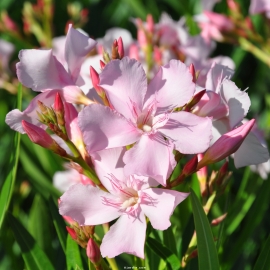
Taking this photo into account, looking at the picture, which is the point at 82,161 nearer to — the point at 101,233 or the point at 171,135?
the point at 171,135

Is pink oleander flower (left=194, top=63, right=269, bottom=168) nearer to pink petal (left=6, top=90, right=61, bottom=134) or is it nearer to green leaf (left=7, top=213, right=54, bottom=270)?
pink petal (left=6, top=90, right=61, bottom=134)

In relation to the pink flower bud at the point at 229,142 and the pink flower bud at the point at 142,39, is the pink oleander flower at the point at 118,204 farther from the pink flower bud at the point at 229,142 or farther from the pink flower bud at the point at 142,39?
the pink flower bud at the point at 142,39

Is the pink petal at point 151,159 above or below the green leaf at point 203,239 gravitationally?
above

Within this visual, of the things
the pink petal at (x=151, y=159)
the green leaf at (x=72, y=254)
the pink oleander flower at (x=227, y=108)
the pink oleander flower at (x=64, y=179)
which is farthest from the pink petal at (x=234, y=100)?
the pink oleander flower at (x=64, y=179)

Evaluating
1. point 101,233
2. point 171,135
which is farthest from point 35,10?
point 171,135

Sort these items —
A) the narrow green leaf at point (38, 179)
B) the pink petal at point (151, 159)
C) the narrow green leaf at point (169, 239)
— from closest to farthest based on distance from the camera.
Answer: the pink petal at point (151, 159) < the narrow green leaf at point (169, 239) < the narrow green leaf at point (38, 179)

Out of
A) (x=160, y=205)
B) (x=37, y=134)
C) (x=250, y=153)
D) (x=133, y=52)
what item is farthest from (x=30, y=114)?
(x=133, y=52)
